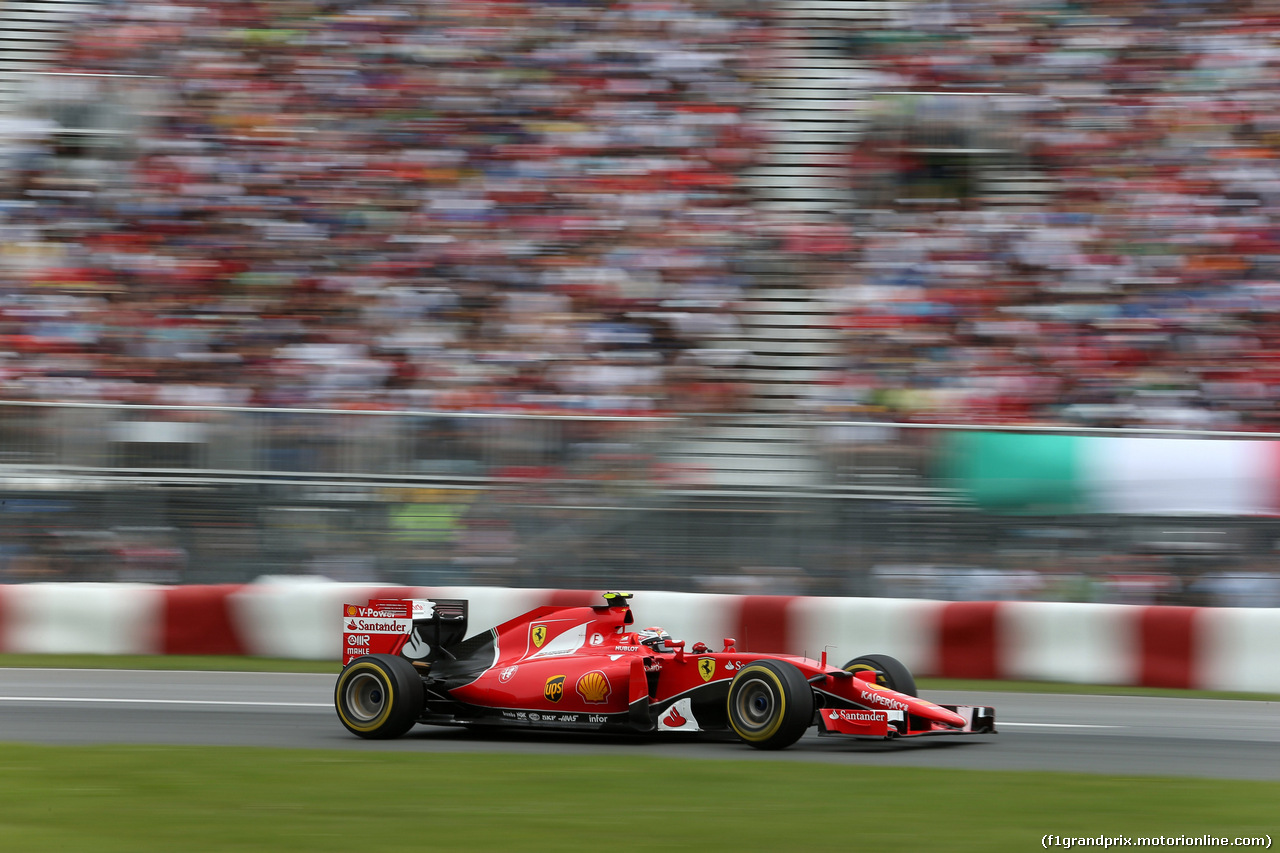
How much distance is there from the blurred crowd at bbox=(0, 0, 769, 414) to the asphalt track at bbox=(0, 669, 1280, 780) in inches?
159

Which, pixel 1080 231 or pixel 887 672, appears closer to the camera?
pixel 887 672

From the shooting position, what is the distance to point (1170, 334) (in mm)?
13344

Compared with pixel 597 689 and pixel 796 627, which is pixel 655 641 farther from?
pixel 796 627

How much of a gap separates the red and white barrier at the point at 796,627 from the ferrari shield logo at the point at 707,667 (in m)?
3.46

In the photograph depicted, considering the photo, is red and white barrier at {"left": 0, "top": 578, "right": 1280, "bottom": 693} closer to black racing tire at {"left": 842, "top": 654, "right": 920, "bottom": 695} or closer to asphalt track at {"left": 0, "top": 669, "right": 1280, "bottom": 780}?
asphalt track at {"left": 0, "top": 669, "right": 1280, "bottom": 780}

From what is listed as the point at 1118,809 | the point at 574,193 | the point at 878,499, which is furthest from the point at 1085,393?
the point at 1118,809

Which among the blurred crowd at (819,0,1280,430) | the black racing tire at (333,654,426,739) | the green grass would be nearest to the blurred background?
the blurred crowd at (819,0,1280,430)

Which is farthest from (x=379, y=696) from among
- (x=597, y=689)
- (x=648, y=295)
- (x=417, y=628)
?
(x=648, y=295)

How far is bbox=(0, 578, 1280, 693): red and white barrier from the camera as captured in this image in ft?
35.3

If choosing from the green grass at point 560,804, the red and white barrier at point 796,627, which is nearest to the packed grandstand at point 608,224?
the red and white barrier at point 796,627

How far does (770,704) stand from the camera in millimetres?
7562

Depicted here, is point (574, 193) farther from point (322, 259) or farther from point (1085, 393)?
point (1085, 393)

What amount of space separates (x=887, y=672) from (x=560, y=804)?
256cm

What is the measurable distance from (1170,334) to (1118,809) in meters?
7.98
